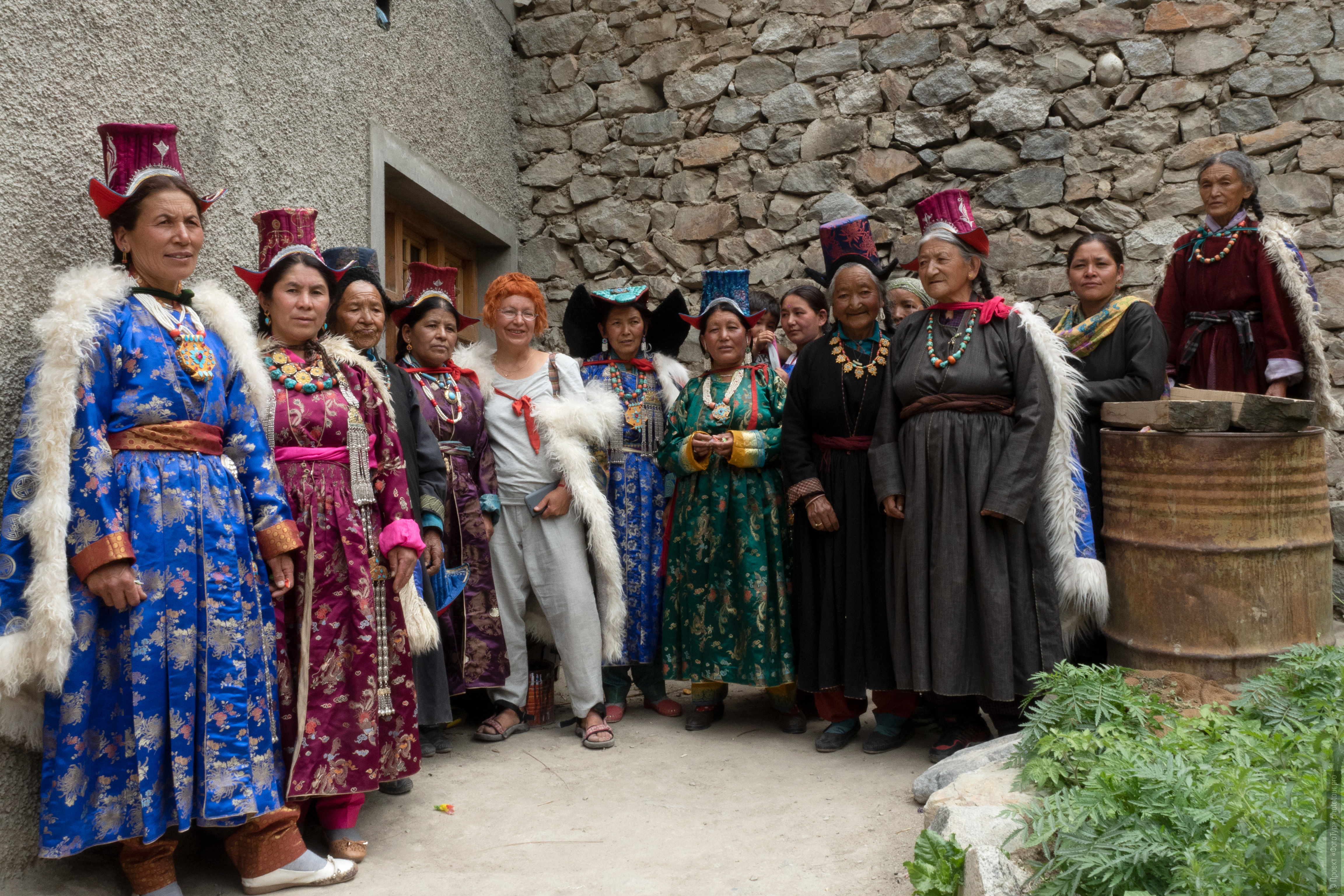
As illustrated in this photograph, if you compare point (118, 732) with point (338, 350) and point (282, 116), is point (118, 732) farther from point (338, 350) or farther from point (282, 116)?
point (282, 116)

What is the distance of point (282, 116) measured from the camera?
154 inches

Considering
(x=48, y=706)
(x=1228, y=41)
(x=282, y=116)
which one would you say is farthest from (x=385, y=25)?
(x=1228, y=41)

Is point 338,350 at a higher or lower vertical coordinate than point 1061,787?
higher

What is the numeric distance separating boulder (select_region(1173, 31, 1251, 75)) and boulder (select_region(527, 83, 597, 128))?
11.7 ft

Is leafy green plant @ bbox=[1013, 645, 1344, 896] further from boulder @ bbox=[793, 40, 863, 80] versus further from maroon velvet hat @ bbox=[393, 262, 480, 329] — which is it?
boulder @ bbox=[793, 40, 863, 80]

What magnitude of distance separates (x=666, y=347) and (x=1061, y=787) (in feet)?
9.22

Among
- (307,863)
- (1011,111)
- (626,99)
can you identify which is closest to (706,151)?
(626,99)

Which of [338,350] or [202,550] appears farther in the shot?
[338,350]

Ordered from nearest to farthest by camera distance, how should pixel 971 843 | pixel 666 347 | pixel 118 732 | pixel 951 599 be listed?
1. pixel 971 843
2. pixel 118 732
3. pixel 951 599
4. pixel 666 347

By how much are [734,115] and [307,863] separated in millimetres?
5079

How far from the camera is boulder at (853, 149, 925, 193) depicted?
5859 mm

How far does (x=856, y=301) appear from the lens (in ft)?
12.6

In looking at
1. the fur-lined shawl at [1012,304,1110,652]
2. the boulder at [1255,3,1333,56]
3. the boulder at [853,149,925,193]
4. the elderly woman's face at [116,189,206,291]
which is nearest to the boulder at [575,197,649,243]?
the boulder at [853,149,925,193]

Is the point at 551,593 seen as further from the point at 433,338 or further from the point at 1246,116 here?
the point at 1246,116
